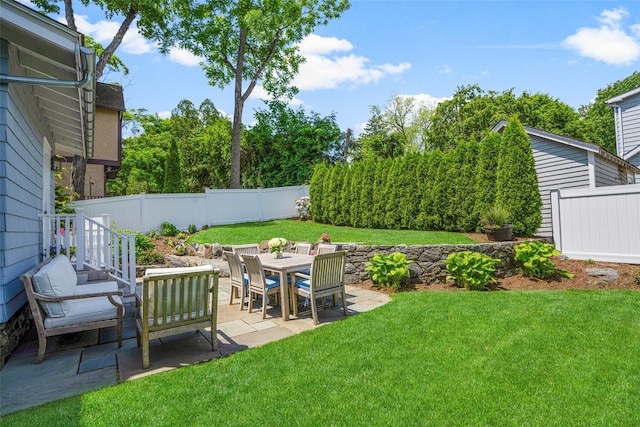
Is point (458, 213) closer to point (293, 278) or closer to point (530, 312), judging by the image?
point (530, 312)

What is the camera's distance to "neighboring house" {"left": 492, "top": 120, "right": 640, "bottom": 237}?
29.1 feet

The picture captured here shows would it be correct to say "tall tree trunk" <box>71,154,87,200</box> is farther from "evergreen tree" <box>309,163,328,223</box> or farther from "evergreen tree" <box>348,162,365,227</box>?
"evergreen tree" <box>348,162,365,227</box>

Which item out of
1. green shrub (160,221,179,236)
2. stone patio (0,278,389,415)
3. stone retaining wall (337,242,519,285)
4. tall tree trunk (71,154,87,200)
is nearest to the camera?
stone patio (0,278,389,415)

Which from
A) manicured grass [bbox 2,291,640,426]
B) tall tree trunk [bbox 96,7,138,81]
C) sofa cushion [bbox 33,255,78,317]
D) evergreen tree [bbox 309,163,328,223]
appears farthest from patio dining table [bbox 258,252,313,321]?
tall tree trunk [bbox 96,7,138,81]

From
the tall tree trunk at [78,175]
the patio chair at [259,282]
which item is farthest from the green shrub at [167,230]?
the patio chair at [259,282]

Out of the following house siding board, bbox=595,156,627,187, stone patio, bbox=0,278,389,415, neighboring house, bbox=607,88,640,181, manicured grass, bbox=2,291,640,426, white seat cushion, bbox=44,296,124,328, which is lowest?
stone patio, bbox=0,278,389,415

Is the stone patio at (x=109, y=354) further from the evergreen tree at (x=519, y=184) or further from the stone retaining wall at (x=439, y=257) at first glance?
the evergreen tree at (x=519, y=184)

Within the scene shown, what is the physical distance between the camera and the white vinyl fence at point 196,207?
10.4m

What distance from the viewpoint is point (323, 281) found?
456 centimetres

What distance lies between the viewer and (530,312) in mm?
4219

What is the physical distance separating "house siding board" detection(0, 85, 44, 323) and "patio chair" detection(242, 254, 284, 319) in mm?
2523

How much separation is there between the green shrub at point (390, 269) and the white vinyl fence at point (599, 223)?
3.78m

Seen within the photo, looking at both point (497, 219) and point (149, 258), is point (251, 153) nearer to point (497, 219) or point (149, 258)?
point (149, 258)

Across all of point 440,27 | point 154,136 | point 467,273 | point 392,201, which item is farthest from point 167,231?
point 154,136
